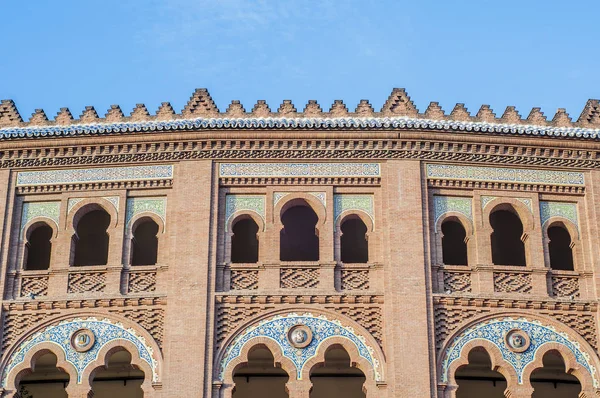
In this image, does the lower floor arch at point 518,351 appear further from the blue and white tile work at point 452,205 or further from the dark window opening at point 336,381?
the dark window opening at point 336,381

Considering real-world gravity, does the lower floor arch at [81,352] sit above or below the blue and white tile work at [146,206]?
below

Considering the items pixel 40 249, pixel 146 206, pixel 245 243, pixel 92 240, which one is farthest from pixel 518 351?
pixel 40 249

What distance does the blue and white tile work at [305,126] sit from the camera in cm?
2152

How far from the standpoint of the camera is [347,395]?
22500 mm

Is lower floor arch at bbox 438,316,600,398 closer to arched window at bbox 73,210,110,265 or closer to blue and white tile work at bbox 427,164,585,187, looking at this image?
blue and white tile work at bbox 427,164,585,187

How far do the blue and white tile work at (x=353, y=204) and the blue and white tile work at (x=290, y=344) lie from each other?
6.94 ft

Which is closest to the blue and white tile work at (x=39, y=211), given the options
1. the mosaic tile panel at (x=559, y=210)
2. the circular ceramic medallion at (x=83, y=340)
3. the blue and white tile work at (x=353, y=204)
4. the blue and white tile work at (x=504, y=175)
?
the circular ceramic medallion at (x=83, y=340)

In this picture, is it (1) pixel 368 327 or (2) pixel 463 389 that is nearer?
(1) pixel 368 327

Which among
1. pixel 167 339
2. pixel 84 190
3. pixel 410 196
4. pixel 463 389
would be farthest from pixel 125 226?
pixel 463 389

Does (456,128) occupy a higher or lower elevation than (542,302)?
higher

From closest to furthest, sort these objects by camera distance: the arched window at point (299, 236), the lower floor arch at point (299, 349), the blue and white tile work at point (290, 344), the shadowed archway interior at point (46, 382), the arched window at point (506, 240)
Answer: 1. the lower floor arch at point (299, 349)
2. the blue and white tile work at point (290, 344)
3. the shadowed archway interior at point (46, 382)
4. the arched window at point (506, 240)
5. the arched window at point (299, 236)

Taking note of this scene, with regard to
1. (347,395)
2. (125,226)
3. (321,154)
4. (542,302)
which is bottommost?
(347,395)

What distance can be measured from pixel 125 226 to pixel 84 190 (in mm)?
1146

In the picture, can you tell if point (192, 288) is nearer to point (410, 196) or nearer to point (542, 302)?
point (410, 196)
